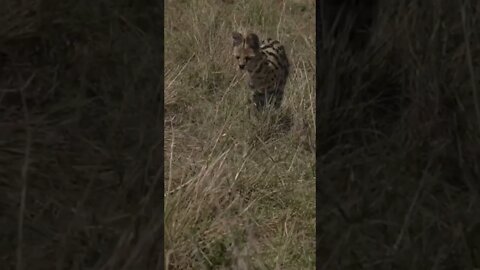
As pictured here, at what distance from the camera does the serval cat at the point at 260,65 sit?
3621mm

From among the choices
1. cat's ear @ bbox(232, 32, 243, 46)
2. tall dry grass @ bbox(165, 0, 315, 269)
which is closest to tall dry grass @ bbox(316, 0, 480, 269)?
tall dry grass @ bbox(165, 0, 315, 269)

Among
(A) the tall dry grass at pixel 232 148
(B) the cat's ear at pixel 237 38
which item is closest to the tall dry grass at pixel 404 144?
(A) the tall dry grass at pixel 232 148

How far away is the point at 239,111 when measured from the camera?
3254 millimetres

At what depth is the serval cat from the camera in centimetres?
362

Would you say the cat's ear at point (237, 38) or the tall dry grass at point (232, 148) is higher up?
the cat's ear at point (237, 38)

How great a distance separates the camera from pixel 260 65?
12.1 feet
